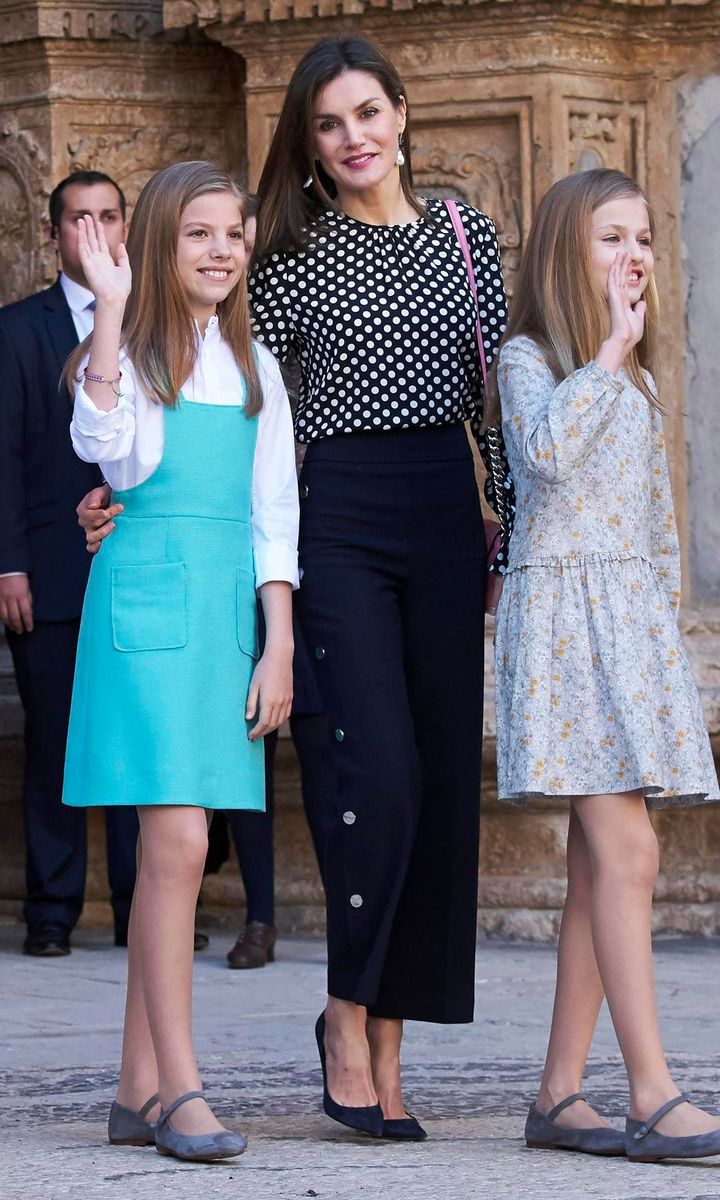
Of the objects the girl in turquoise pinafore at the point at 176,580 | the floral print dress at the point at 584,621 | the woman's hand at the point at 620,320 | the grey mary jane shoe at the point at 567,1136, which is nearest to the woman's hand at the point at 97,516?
the girl in turquoise pinafore at the point at 176,580

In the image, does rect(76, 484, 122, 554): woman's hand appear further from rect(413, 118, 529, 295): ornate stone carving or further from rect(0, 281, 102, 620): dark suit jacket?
rect(413, 118, 529, 295): ornate stone carving

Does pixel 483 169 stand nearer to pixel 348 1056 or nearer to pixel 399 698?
pixel 399 698

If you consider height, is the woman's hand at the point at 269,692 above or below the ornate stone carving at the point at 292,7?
below

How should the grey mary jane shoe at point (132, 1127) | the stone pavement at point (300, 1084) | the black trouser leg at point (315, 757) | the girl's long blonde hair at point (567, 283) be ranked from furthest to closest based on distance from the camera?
1. the black trouser leg at point (315, 757)
2. the girl's long blonde hair at point (567, 283)
3. the grey mary jane shoe at point (132, 1127)
4. the stone pavement at point (300, 1084)

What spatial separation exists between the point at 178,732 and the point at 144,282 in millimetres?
738

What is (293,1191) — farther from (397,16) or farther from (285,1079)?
(397,16)

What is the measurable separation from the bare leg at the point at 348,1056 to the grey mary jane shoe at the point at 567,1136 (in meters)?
0.26

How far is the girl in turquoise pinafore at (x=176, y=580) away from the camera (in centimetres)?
402

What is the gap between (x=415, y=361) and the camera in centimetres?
432

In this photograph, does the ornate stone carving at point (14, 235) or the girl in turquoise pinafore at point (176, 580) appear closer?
the girl in turquoise pinafore at point (176, 580)

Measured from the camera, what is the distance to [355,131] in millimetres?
4316

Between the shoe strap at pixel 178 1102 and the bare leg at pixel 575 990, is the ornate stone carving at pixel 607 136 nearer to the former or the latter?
the bare leg at pixel 575 990

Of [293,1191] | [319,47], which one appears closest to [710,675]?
[319,47]

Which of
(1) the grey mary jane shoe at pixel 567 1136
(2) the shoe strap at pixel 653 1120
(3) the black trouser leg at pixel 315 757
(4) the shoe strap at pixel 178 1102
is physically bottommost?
(1) the grey mary jane shoe at pixel 567 1136
